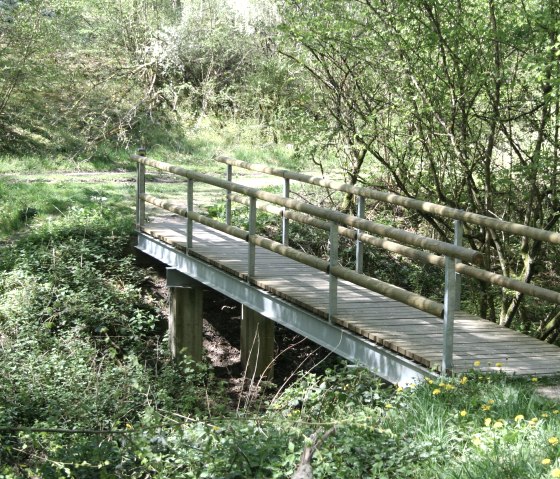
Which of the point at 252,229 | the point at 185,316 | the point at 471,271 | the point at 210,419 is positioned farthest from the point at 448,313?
the point at 185,316

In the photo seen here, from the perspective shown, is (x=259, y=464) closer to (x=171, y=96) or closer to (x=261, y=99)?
(x=261, y=99)

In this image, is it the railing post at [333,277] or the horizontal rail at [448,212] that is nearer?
the horizontal rail at [448,212]

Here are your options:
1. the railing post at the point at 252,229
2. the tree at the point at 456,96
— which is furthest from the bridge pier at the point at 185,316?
the tree at the point at 456,96

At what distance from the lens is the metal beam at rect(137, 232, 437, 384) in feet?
22.6

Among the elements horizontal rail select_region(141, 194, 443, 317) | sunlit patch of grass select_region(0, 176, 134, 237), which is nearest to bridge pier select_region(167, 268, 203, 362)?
horizontal rail select_region(141, 194, 443, 317)

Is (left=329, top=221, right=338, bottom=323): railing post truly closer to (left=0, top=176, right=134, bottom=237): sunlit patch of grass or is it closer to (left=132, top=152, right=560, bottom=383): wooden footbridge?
(left=132, top=152, right=560, bottom=383): wooden footbridge

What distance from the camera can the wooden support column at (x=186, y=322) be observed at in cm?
1073

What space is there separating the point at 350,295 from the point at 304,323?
644 mm

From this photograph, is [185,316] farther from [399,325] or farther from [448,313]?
[448,313]

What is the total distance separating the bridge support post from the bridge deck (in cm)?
66

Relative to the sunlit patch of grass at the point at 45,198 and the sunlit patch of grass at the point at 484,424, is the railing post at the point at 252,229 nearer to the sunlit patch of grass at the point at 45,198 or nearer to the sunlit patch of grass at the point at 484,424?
the sunlit patch of grass at the point at 484,424

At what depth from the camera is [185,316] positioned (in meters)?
10.8

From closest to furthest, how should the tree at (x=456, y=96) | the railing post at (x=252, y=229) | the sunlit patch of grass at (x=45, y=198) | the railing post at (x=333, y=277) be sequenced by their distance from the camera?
the railing post at (x=333, y=277)
the tree at (x=456, y=96)
the railing post at (x=252, y=229)
the sunlit patch of grass at (x=45, y=198)

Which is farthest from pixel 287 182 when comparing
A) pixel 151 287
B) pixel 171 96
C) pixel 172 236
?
pixel 171 96
